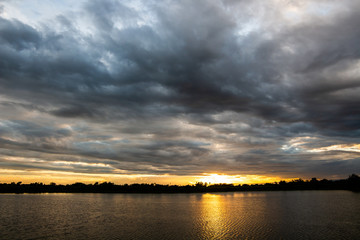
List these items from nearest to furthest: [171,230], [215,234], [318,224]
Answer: [215,234]
[171,230]
[318,224]

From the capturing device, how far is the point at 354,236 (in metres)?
49.5

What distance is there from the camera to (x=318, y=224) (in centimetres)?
6438

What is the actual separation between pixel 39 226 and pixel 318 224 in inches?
2728

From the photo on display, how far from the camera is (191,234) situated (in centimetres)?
5288

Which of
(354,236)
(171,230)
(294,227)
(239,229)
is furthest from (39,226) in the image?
(354,236)

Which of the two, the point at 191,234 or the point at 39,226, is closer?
the point at 191,234

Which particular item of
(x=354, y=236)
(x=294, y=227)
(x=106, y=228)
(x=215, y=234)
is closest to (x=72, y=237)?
(x=106, y=228)

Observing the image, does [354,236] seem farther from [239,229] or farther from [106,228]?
[106,228]

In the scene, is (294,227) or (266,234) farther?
(294,227)

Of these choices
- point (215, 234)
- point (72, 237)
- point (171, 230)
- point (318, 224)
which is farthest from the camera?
point (318, 224)

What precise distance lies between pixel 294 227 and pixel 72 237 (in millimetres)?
50316

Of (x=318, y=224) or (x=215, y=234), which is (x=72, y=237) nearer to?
(x=215, y=234)

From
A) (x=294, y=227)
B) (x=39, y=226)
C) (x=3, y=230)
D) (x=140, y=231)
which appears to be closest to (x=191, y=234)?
(x=140, y=231)

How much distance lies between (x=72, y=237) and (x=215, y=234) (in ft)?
94.6
